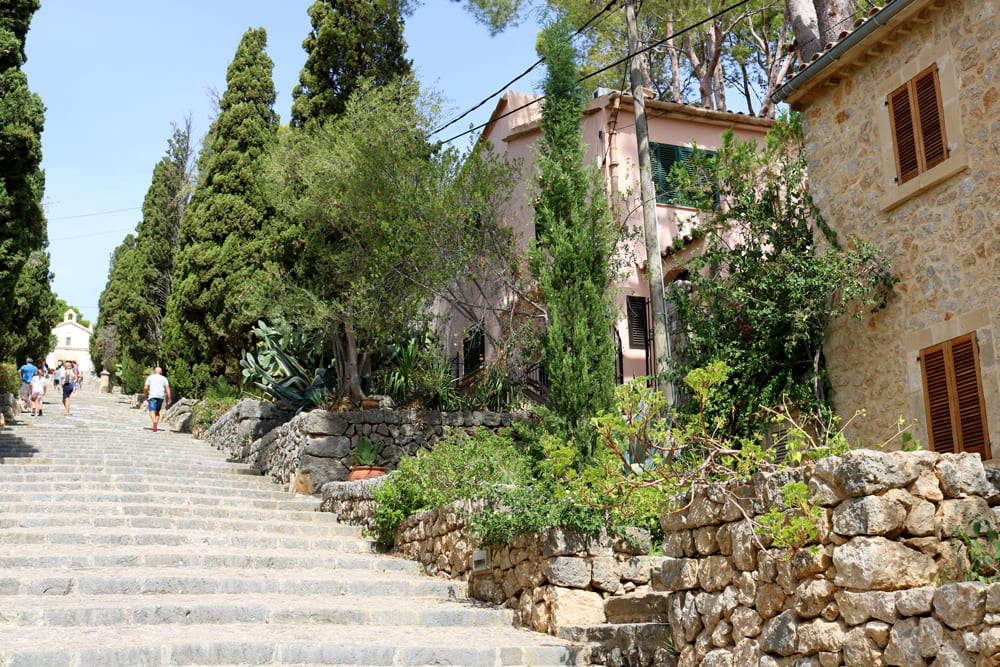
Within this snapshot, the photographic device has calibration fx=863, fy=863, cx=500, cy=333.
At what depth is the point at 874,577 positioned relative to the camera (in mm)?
4465

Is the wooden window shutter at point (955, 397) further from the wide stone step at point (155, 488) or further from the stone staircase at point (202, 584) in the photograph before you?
the wide stone step at point (155, 488)

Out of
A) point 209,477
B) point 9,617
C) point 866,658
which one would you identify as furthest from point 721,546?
point 209,477

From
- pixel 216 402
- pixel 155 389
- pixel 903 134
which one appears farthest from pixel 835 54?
pixel 155 389

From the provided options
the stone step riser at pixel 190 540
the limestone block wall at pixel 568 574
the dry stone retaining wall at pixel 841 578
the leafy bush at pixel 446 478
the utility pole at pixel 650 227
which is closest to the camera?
the dry stone retaining wall at pixel 841 578

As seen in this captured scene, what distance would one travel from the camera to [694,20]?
20.8 m

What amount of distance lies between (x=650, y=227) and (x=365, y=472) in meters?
5.71

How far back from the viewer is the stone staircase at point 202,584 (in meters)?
6.28

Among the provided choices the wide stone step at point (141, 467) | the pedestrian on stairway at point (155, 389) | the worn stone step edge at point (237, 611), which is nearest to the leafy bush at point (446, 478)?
the worn stone step edge at point (237, 611)

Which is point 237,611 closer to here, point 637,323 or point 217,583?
point 217,583

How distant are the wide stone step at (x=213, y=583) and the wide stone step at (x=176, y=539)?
3.98 feet

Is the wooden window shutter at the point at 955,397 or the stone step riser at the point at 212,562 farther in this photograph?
the stone step riser at the point at 212,562

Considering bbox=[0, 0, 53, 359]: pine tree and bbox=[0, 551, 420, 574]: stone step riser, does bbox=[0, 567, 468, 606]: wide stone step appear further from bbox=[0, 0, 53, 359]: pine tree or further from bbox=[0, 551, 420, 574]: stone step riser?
bbox=[0, 0, 53, 359]: pine tree

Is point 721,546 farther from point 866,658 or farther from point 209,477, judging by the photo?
point 209,477

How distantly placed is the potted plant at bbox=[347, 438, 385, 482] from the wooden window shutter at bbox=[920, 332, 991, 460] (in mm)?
7900
